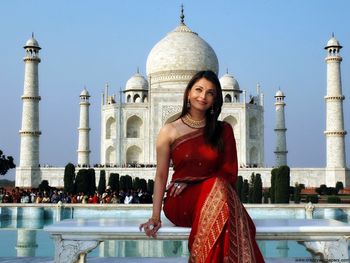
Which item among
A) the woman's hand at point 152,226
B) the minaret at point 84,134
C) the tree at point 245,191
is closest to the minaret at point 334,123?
the tree at point 245,191

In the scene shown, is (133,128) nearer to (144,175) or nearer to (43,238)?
(144,175)

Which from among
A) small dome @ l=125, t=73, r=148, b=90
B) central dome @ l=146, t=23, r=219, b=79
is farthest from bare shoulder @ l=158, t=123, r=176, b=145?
small dome @ l=125, t=73, r=148, b=90

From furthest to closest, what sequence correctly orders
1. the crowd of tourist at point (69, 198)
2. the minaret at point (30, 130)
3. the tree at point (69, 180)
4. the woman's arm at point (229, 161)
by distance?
the minaret at point (30, 130) < the tree at point (69, 180) < the crowd of tourist at point (69, 198) < the woman's arm at point (229, 161)

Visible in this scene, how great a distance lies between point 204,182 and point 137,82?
29.2 m

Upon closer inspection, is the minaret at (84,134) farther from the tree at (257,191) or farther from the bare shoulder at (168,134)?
the bare shoulder at (168,134)

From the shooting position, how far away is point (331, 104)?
24094 millimetres

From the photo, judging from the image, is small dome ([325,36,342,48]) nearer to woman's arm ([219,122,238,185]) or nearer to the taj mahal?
the taj mahal

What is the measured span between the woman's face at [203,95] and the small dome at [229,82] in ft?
94.4

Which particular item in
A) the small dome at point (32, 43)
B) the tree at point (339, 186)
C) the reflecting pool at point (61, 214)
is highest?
the small dome at point (32, 43)

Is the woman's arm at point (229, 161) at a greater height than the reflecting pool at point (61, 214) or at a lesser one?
greater

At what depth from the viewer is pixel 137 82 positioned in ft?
104

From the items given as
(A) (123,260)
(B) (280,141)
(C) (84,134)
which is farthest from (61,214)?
(B) (280,141)

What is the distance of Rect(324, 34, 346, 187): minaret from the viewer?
77.8ft

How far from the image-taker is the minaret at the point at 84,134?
29744mm
